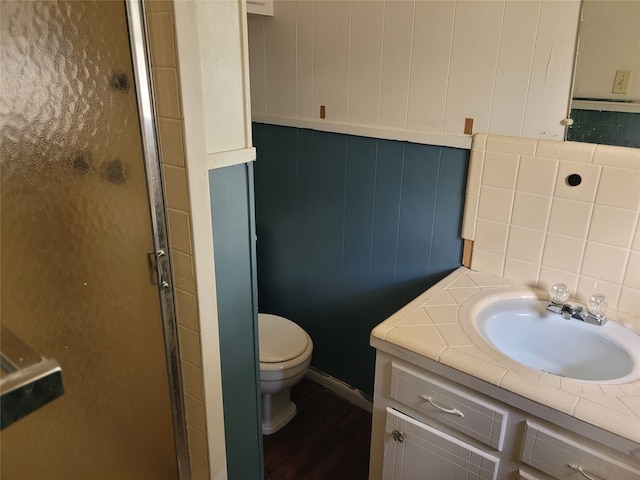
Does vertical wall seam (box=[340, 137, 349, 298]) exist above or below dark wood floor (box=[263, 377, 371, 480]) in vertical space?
above

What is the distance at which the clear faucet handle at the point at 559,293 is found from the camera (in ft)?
4.59

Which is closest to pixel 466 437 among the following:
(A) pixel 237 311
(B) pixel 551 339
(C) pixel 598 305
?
(B) pixel 551 339

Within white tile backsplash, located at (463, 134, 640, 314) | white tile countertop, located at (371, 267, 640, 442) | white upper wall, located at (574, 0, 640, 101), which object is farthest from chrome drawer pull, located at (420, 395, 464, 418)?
white upper wall, located at (574, 0, 640, 101)

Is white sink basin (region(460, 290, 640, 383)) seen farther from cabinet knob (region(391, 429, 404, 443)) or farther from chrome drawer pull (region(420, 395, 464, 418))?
cabinet knob (region(391, 429, 404, 443))

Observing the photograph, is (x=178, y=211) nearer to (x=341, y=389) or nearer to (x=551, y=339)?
(x=551, y=339)

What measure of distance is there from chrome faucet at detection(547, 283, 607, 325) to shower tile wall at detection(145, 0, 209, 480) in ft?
3.17

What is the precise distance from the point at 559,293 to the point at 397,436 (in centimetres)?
60

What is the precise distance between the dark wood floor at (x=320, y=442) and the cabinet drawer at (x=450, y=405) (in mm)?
716

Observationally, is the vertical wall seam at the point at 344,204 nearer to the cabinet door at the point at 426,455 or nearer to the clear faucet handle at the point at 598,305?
the cabinet door at the point at 426,455

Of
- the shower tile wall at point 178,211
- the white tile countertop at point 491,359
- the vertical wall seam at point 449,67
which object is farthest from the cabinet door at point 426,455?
the vertical wall seam at point 449,67

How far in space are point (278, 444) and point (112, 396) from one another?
969mm

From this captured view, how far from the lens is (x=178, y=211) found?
110 centimetres

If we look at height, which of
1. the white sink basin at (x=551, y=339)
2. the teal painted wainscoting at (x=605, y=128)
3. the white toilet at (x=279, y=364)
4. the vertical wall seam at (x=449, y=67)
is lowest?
the white toilet at (x=279, y=364)

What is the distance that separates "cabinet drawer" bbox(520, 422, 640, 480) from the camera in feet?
3.28
